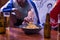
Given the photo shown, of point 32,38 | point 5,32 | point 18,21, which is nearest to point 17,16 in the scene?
point 18,21

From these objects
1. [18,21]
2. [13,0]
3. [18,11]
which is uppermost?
[13,0]

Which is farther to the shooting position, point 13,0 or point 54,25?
point 13,0

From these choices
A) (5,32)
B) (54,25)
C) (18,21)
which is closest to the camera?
(5,32)

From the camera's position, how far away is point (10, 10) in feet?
9.84

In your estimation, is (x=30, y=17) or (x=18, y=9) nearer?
(x=30, y=17)

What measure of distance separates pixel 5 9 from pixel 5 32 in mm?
1394

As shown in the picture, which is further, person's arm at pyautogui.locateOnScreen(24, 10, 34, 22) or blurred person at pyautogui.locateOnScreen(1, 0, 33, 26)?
blurred person at pyautogui.locateOnScreen(1, 0, 33, 26)

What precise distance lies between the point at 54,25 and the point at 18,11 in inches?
39.1

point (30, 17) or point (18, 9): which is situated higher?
point (18, 9)

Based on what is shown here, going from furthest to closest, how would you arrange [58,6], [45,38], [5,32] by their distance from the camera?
[58,6]
[5,32]
[45,38]

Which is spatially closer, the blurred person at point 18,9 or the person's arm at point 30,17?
the person's arm at point 30,17

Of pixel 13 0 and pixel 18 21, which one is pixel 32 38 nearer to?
pixel 18 21

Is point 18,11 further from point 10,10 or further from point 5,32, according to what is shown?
point 5,32

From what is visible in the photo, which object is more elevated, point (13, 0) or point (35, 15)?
point (13, 0)
